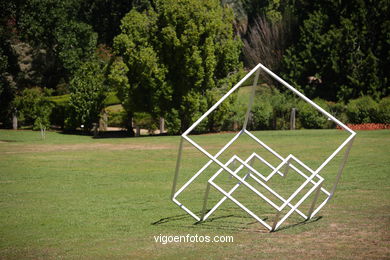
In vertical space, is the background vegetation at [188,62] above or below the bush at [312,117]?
above

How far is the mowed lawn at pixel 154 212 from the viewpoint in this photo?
309 inches

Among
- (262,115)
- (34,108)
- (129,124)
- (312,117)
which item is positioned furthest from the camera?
(34,108)

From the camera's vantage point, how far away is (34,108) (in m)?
36.8

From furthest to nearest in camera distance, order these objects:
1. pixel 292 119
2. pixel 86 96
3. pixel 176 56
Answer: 1. pixel 86 96
2. pixel 292 119
3. pixel 176 56

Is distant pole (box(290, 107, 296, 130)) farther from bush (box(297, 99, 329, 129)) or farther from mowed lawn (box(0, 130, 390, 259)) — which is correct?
mowed lawn (box(0, 130, 390, 259))

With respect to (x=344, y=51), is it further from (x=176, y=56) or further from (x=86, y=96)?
(x=86, y=96)

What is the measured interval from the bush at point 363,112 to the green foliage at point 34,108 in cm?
1749

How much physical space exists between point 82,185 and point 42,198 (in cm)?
201

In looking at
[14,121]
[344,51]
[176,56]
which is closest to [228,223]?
[176,56]

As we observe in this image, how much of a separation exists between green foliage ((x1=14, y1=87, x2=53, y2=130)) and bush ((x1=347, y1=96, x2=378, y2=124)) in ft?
57.4

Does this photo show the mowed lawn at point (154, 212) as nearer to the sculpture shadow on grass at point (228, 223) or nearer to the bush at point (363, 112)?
the sculpture shadow on grass at point (228, 223)

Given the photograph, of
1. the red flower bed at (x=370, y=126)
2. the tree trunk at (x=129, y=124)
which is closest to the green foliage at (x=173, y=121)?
the tree trunk at (x=129, y=124)

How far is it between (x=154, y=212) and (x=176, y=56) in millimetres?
20830

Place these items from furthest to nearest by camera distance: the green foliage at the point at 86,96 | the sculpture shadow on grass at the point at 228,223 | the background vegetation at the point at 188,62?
the green foliage at the point at 86,96 < the background vegetation at the point at 188,62 < the sculpture shadow on grass at the point at 228,223
